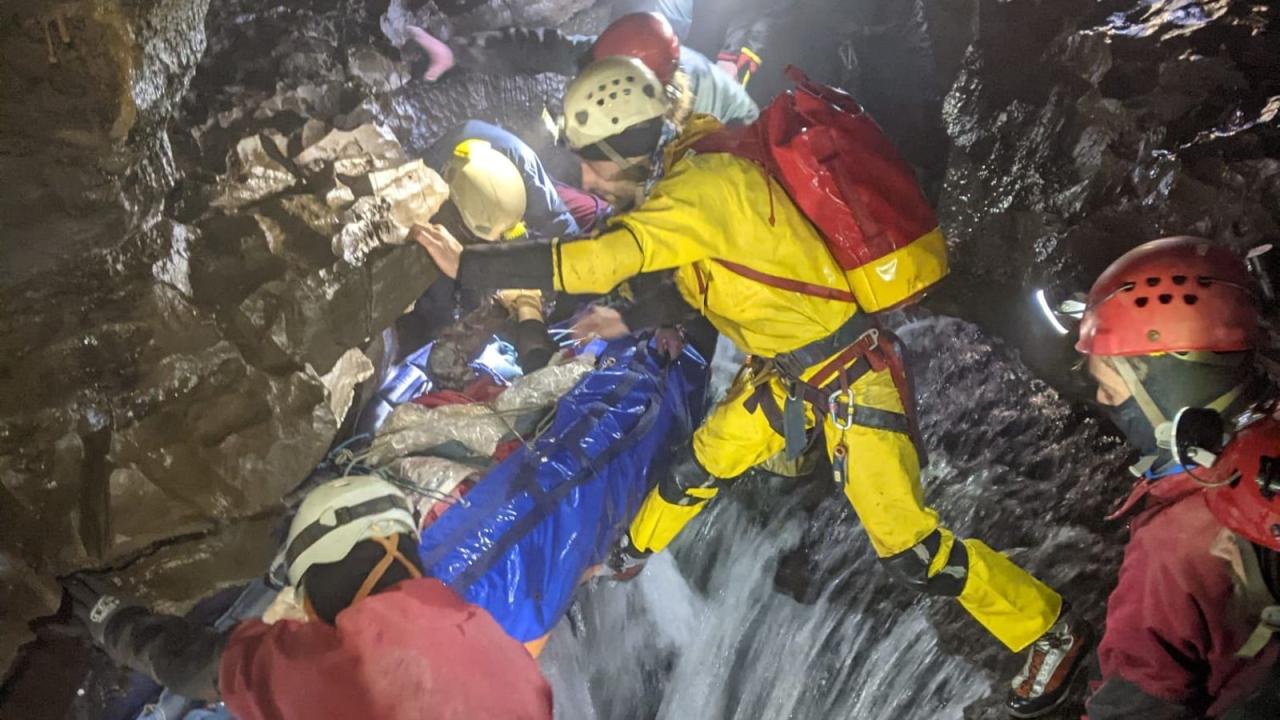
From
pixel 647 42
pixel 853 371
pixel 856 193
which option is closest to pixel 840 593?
pixel 853 371

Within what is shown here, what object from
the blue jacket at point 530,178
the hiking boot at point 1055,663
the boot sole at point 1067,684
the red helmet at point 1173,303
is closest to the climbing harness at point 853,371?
the red helmet at point 1173,303

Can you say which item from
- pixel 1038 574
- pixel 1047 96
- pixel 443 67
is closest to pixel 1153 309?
pixel 1038 574

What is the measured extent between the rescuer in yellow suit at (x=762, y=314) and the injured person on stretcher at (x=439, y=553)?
0.59 meters

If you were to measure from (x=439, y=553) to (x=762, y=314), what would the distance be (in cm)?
167

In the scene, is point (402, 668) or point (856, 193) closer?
point (402, 668)

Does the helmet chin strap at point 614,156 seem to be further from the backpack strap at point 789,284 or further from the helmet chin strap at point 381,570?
the helmet chin strap at point 381,570

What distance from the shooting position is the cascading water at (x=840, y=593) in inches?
148

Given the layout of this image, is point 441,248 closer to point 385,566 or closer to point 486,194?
point 486,194

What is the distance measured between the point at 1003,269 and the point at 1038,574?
2.30m

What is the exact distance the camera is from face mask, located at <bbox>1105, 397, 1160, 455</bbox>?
101 inches

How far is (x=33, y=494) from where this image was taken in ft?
9.16

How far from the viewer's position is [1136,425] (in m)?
2.61

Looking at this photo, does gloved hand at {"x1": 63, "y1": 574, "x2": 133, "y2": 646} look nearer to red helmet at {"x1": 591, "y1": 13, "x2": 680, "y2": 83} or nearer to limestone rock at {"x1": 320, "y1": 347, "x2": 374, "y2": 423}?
limestone rock at {"x1": 320, "y1": 347, "x2": 374, "y2": 423}

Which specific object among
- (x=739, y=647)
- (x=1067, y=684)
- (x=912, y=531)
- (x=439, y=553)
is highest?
(x=439, y=553)
